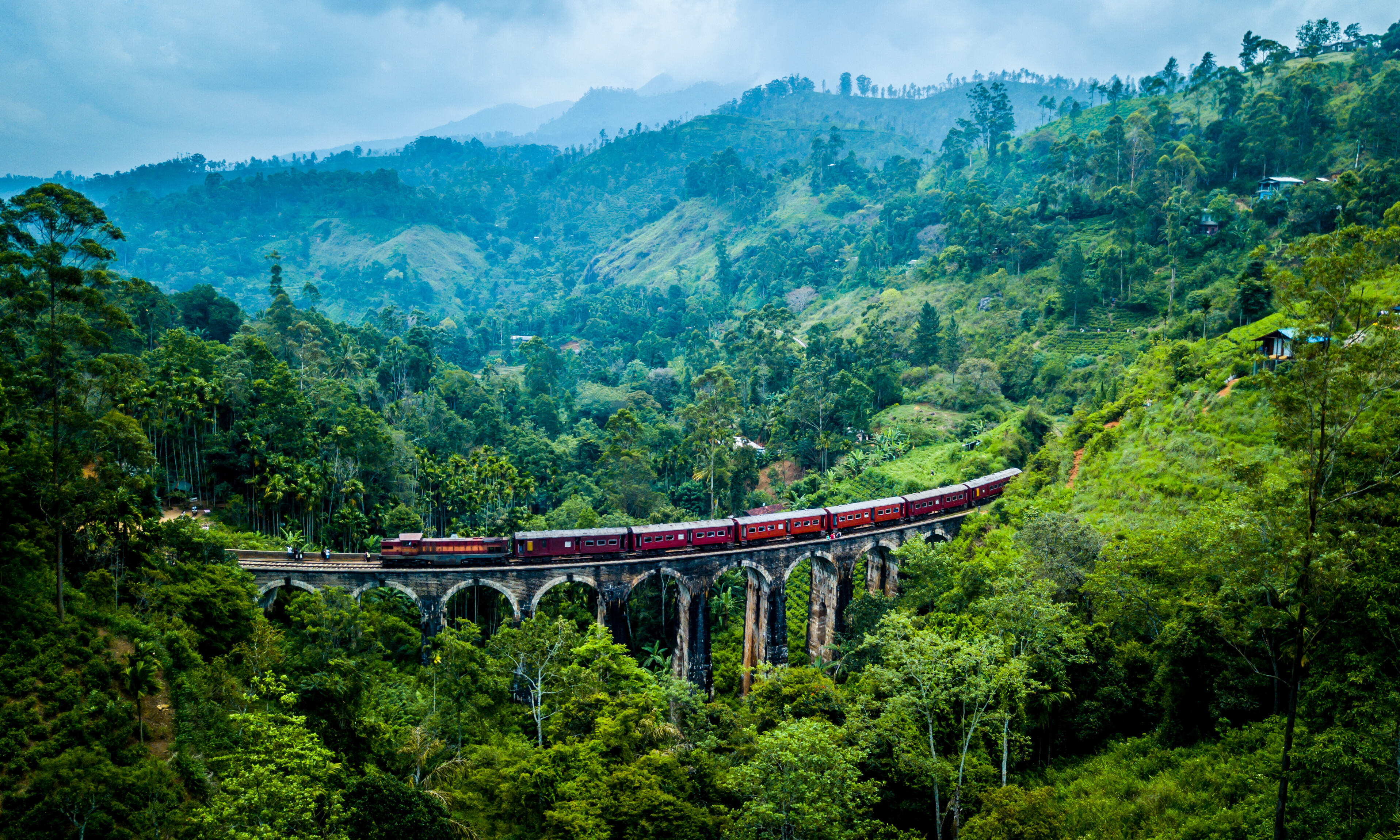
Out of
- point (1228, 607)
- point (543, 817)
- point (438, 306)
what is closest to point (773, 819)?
point (543, 817)

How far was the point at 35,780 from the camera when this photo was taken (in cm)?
1892

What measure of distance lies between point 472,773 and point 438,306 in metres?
134

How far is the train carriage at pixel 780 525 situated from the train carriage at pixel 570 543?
543cm

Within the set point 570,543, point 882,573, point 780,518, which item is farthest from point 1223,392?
point 570,543

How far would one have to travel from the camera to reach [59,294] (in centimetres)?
2236

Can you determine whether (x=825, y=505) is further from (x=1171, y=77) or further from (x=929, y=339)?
(x=1171, y=77)

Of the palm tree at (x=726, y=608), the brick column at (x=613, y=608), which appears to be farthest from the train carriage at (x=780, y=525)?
the palm tree at (x=726, y=608)

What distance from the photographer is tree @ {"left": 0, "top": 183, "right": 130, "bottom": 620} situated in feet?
71.8

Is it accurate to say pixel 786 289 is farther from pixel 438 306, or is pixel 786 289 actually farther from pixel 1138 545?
pixel 1138 545

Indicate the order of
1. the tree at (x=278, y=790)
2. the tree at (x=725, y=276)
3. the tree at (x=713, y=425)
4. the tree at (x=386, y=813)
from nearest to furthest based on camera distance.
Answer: the tree at (x=278, y=790), the tree at (x=386, y=813), the tree at (x=713, y=425), the tree at (x=725, y=276)

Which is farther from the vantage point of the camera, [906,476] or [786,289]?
[786,289]

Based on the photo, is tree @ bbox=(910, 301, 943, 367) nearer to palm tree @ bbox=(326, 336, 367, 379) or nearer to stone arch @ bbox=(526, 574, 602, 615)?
stone arch @ bbox=(526, 574, 602, 615)

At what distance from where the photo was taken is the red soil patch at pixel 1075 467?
38.6 m

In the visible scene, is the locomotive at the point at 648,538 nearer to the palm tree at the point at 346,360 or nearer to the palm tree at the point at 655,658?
the palm tree at the point at 655,658
